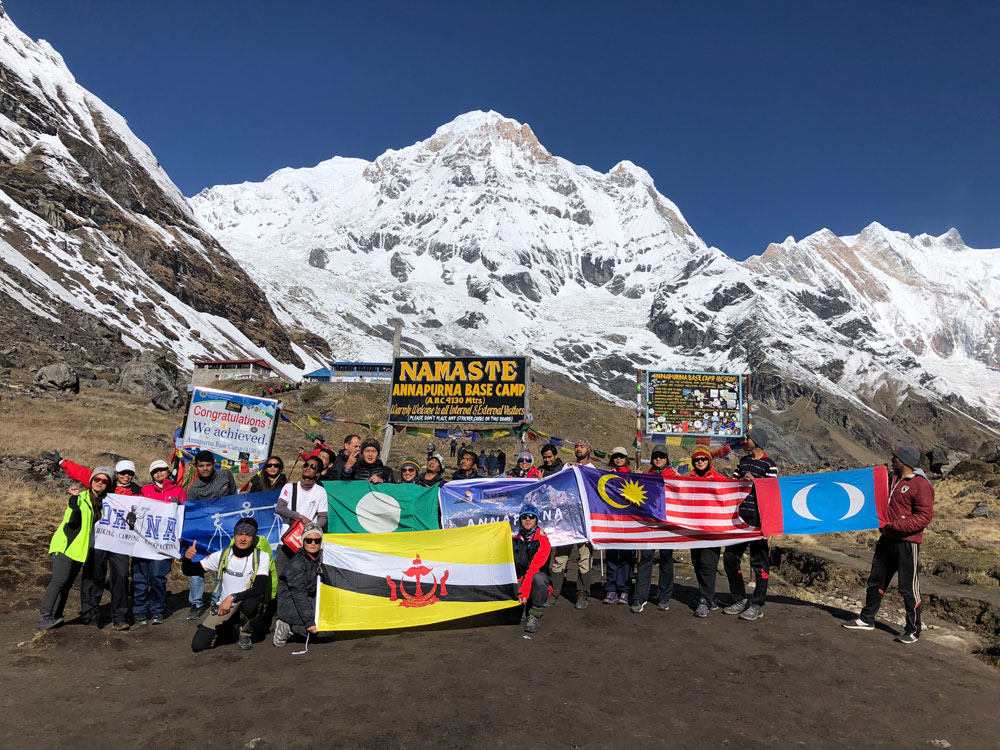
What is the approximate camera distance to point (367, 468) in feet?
37.5

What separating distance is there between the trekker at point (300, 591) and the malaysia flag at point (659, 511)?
4465mm

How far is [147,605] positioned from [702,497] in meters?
8.56

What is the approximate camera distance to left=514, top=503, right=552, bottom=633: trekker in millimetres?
9000

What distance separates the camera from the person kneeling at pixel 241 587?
25.7 ft

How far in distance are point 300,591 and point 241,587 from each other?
2.32ft

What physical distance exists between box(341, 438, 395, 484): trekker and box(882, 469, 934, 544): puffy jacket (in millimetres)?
7706

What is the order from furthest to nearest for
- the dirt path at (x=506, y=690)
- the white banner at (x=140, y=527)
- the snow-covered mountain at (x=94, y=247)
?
the snow-covered mountain at (x=94, y=247), the white banner at (x=140, y=527), the dirt path at (x=506, y=690)

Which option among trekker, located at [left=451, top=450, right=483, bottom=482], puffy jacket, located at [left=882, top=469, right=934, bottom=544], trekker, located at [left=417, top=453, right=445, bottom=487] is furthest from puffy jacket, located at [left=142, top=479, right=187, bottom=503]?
puffy jacket, located at [left=882, top=469, right=934, bottom=544]

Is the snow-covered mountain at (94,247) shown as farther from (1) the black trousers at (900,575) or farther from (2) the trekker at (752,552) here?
(1) the black trousers at (900,575)

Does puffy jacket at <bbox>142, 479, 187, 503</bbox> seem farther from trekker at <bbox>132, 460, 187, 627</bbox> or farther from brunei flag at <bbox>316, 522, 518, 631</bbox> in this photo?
brunei flag at <bbox>316, 522, 518, 631</bbox>

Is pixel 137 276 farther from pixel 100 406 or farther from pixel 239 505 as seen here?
pixel 239 505

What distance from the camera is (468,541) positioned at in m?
9.33

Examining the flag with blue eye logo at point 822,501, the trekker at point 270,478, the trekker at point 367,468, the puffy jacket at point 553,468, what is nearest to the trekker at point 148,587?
the trekker at point 270,478

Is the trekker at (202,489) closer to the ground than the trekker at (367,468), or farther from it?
closer to the ground
